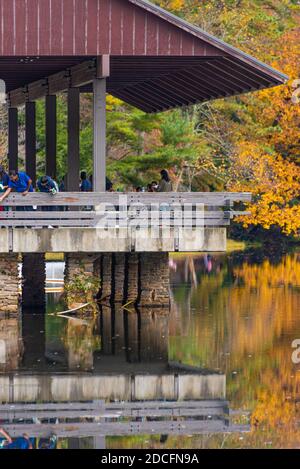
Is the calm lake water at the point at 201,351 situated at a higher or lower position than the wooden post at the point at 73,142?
lower

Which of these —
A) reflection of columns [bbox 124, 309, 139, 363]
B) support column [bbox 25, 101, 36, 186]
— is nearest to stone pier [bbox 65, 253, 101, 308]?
reflection of columns [bbox 124, 309, 139, 363]

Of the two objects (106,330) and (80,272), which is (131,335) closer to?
(106,330)

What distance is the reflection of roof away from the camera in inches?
773

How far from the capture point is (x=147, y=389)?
23000mm

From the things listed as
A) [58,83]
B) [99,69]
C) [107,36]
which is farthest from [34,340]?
[58,83]

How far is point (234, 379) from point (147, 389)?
1500mm

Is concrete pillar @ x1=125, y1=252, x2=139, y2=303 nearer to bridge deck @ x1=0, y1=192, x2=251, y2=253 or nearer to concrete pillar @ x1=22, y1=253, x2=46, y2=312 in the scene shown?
concrete pillar @ x1=22, y1=253, x2=46, y2=312

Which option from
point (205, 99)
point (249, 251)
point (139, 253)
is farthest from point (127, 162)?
point (139, 253)

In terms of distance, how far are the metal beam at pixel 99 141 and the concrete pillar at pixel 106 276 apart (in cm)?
335

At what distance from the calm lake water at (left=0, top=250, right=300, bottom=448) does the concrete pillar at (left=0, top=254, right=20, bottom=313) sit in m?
0.39

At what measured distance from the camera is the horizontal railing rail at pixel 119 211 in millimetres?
31547

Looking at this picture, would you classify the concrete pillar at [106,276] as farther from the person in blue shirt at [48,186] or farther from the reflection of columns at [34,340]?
the person in blue shirt at [48,186]

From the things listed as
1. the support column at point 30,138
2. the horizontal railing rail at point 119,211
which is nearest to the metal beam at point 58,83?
the support column at point 30,138
